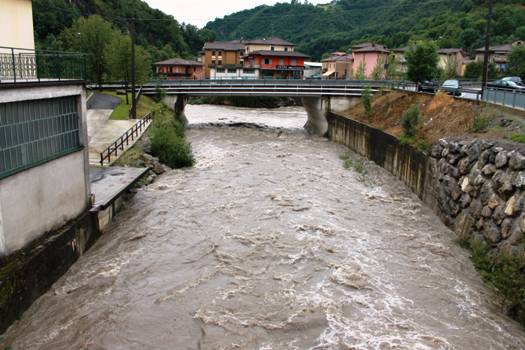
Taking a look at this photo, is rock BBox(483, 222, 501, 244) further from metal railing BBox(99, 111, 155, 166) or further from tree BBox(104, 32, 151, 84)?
tree BBox(104, 32, 151, 84)

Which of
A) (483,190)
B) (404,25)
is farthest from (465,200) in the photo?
(404,25)

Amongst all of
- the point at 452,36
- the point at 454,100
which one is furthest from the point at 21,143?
the point at 452,36

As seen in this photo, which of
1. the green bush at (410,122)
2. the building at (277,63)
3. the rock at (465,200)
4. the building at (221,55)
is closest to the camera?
the rock at (465,200)

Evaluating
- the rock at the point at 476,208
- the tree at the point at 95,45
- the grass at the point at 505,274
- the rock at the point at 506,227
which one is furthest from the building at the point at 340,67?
the rock at the point at 506,227

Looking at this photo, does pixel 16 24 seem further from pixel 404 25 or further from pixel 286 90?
pixel 404 25

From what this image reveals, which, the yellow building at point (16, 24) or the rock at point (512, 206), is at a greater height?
the yellow building at point (16, 24)

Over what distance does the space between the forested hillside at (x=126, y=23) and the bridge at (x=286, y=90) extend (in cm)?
2622

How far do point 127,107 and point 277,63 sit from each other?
2376 inches

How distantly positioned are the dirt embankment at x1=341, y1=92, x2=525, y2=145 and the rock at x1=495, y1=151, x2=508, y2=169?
2.42 meters

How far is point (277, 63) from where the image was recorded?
96.2 metres

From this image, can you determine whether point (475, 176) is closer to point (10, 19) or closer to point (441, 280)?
point (441, 280)

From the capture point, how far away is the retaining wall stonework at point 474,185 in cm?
1509

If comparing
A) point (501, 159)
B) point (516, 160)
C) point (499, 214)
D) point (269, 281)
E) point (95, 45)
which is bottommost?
point (269, 281)

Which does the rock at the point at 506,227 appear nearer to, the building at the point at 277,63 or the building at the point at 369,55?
the building at the point at 369,55
